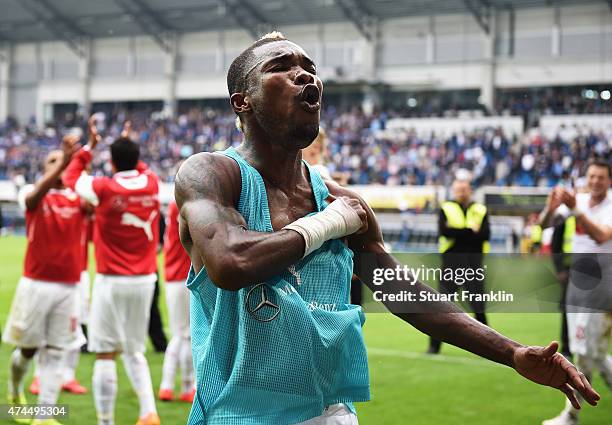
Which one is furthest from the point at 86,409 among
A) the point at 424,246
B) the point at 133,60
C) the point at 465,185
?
the point at 133,60

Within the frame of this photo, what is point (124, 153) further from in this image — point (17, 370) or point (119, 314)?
point (17, 370)

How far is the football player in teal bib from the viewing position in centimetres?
215

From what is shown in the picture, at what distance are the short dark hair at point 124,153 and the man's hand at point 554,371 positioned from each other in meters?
4.32

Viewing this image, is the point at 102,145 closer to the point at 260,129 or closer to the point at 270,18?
the point at 270,18

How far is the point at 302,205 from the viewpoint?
239 centimetres

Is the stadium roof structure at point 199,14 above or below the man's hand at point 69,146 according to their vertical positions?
above

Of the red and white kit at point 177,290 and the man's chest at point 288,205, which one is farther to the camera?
the red and white kit at point 177,290

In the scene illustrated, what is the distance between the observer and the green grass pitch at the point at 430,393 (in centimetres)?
591

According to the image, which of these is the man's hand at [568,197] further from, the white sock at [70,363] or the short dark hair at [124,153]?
the white sock at [70,363]

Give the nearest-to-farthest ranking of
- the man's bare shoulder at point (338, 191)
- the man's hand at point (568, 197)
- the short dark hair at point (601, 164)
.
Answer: the man's bare shoulder at point (338, 191)
the man's hand at point (568, 197)
the short dark hair at point (601, 164)

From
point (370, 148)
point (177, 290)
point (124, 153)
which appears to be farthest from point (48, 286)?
point (370, 148)
